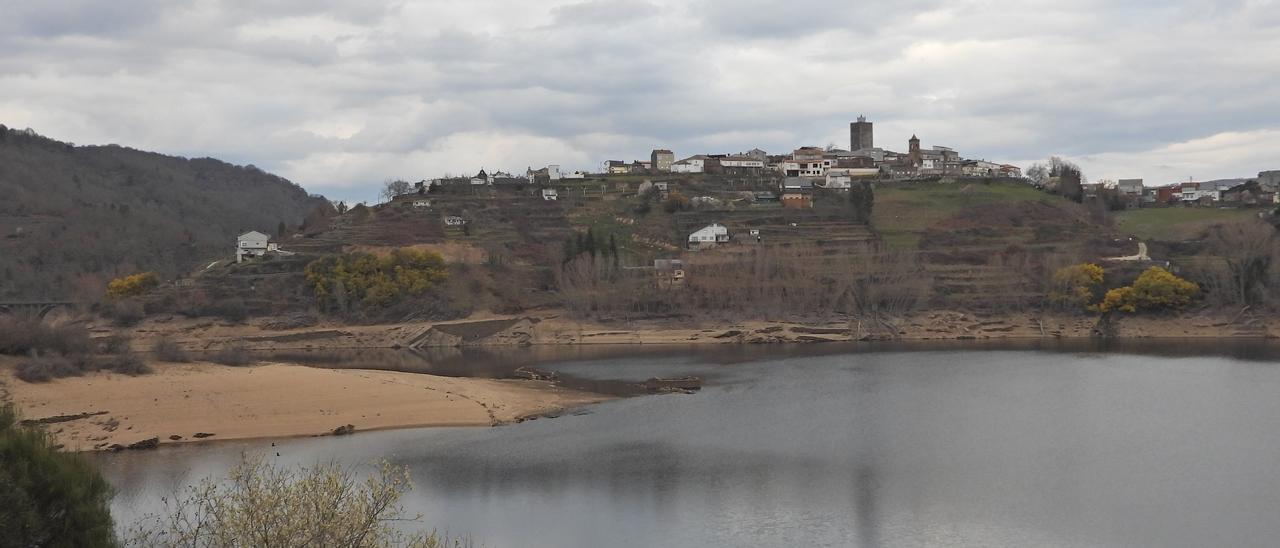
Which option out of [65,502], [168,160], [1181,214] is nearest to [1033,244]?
[1181,214]

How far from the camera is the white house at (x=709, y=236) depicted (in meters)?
75.1

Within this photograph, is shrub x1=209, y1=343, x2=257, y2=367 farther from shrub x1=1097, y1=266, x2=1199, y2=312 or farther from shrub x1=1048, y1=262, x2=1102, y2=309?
shrub x1=1097, y1=266, x2=1199, y2=312

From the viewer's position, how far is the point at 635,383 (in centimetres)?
4456

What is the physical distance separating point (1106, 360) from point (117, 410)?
135ft

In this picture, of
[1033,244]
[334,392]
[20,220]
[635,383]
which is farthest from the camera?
[20,220]

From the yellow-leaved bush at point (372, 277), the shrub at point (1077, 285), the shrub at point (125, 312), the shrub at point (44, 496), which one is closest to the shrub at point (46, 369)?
the shrub at point (125, 312)

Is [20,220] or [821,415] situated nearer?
[821,415]

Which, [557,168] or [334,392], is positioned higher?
[557,168]

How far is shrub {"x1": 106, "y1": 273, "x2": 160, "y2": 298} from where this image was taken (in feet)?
221

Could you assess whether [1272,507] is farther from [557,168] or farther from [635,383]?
[557,168]

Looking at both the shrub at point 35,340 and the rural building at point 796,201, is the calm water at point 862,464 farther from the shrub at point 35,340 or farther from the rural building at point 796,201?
the rural building at point 796,201

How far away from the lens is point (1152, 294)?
58.8 meters

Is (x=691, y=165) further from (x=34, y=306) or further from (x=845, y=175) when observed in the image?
(x=34, y=306)

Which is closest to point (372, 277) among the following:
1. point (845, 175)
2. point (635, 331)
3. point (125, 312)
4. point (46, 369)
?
point (125, 312)
